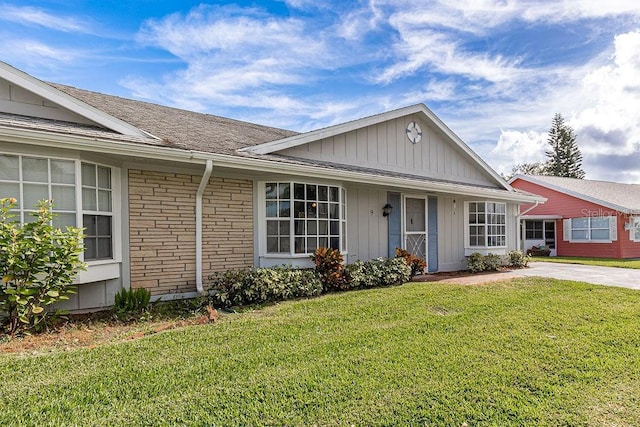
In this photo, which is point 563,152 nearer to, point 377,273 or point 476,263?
point 476,263

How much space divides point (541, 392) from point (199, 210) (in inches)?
225

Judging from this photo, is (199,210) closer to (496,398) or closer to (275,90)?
(496,398)

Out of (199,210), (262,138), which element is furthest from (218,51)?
(199,210)

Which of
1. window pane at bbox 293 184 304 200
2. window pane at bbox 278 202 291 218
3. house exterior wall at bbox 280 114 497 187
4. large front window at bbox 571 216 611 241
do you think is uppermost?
house exterior wall at bbox 280 114 497 187

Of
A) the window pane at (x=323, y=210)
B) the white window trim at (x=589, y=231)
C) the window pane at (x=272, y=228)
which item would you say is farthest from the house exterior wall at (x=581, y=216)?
the window pane at (x=272, y=228)

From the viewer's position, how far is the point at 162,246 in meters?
6.36

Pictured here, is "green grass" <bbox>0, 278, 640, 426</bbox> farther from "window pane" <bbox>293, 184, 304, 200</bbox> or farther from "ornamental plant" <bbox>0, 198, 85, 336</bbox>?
"window pane" <bbox>293, 184, 304, 200</bbox>

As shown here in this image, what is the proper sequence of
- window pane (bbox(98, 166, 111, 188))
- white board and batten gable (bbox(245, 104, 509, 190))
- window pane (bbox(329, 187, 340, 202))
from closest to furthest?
window pane (bbox(98, 166, 111, 188)) < window pane (bbox(329, 187, 340, 202)) < white board and batten gable (bbox(245, 104, 509, 190))

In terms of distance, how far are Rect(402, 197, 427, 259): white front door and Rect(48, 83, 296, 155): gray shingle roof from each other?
424 cm

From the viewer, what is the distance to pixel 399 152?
33.9ft

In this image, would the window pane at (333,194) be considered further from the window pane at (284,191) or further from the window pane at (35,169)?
the window pane at (35,169)

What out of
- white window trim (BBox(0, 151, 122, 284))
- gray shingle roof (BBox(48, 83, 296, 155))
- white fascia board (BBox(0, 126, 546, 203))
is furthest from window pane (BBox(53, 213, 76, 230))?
gray shingle roof (BBox(48, 83, 296, 155))

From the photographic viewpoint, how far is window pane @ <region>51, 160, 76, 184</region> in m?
5.17

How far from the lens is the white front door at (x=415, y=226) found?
9.98 meters
